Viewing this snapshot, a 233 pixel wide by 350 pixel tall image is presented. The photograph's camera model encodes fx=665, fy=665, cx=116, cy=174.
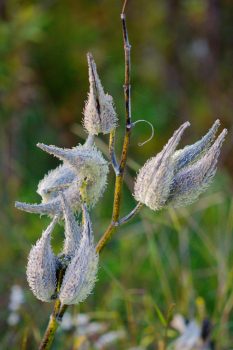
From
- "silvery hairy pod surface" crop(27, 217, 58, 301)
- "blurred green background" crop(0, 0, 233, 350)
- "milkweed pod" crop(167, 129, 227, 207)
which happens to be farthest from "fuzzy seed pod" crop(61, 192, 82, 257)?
"blurred green background" crop(0, 0, 233, 350)

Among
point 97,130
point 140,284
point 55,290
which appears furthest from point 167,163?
point 140,284

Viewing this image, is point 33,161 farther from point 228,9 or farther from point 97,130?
point 97,130

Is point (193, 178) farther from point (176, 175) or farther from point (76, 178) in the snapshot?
point (76, 178)

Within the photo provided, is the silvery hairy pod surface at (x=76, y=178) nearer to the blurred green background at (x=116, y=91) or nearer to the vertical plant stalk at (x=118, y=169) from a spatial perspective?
the vertical plant stalk at (x=118, y=169)

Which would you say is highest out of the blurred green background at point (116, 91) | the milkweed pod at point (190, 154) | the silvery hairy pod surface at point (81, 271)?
the blurred green background at point (116, 91)

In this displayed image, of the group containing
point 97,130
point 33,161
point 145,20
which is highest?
point 145,20

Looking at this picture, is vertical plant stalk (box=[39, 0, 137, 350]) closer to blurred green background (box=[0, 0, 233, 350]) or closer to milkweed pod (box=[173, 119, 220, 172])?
milkweed pod (box=[173, 119, 220, 172])

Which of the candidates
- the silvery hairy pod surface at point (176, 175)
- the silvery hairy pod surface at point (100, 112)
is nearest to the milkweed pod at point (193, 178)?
the silvery hairy pod surface at point (176, 175)
